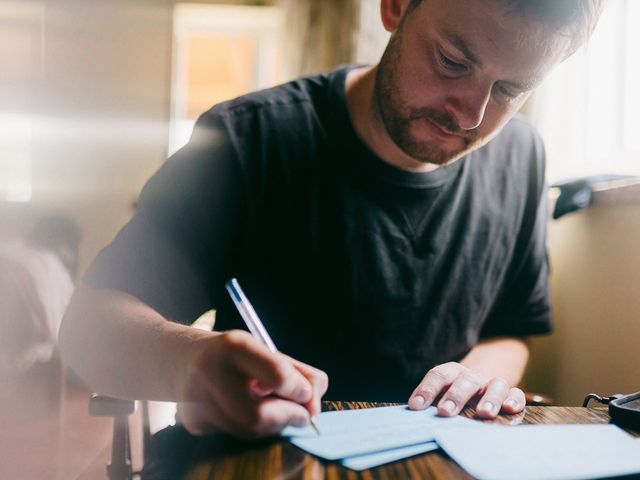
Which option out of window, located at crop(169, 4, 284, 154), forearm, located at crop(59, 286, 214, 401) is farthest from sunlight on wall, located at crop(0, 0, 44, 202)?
window, located at crop(169, 4, 284, 154)

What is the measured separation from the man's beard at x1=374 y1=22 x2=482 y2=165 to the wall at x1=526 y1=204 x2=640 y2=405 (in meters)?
0.35

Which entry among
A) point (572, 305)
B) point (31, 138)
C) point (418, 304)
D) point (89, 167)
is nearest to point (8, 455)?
point (31, 138)

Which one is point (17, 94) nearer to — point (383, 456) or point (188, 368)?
point (188, 368)

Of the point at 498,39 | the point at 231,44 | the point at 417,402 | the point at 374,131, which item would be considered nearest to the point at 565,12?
the point at 498,39

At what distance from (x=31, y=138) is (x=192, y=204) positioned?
0.23 m

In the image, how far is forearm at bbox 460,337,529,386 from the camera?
996 millimetres

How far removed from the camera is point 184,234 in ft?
2.60

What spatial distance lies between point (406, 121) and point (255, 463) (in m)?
0.59

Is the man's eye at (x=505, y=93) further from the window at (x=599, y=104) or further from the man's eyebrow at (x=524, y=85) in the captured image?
the window at (x=599, y=104)

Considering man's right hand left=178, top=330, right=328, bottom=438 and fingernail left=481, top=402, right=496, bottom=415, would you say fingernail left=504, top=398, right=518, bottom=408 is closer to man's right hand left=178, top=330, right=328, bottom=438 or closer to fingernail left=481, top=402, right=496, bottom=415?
fingernail left=481, top=402, right=496, bottom=415

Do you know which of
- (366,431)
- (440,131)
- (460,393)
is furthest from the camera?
(440,131)

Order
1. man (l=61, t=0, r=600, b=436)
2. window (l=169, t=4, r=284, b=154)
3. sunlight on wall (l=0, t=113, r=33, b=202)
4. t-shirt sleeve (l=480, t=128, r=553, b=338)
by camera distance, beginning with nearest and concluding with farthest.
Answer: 1. sunlight on wall (l=0, t=113, r=33, b=202)
2. man (l=61, t=0, r=600, b=436)
3. t-shirt sleeve (l=480, t=128, r=553, b=338)
4. window (l=169, t=4, r=284, b=154)

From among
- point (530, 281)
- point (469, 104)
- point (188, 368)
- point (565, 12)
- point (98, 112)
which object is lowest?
point (530, 281)

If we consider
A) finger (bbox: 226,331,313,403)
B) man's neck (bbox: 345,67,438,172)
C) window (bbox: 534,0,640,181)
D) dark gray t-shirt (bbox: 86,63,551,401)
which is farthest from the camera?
window (bbox: 534,0,640,181)
